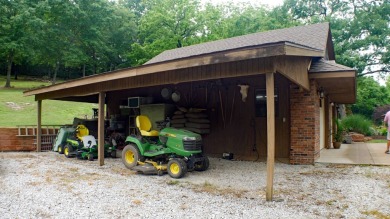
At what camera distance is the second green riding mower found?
28.1 feet

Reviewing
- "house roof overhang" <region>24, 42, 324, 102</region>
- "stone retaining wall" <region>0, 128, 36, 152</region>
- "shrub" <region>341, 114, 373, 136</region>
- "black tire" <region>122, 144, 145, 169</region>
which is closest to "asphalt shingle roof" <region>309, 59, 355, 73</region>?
"house roof overhang" <region>24, 42, 324, 102</region>

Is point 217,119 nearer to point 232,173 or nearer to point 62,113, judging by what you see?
point 232,173

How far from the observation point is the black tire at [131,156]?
6.74 meters

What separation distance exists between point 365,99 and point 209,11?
47.4 ft

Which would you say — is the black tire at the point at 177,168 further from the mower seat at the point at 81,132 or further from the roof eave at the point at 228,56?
the mower seat at the point at 81,132

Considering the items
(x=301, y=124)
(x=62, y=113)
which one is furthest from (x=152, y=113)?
(x=62, y=113)

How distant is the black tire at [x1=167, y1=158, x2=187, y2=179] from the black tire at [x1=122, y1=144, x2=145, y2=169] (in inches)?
37.5

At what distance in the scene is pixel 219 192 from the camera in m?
4.82

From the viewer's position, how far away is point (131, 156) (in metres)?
7.11

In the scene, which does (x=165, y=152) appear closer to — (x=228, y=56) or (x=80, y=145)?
(x=228, y=56)

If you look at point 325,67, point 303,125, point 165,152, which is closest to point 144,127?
point 165,152

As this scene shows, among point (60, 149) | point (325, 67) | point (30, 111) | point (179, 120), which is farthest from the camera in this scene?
point (30, 111)

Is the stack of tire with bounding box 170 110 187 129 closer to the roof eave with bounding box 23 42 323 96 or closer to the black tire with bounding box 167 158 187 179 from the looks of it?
the black tire with bounding box 167 158 187 179

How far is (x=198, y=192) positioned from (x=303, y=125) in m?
3.60
